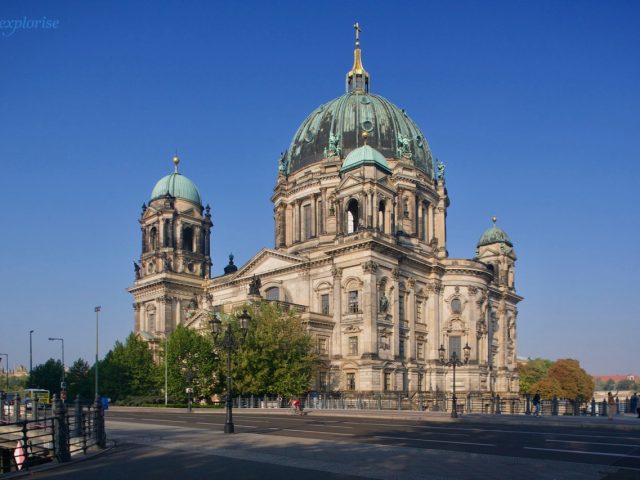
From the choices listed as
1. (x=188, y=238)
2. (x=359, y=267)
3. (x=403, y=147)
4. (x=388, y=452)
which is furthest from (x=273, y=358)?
(x=388, y=452)

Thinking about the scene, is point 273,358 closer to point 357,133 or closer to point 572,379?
point 357,133

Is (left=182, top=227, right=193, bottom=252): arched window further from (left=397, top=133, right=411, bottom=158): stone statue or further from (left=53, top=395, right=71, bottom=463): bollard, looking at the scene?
(left=53, top=395, right=71, bottom=463): bollard

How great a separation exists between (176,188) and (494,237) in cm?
4780

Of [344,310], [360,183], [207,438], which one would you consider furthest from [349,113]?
[207,438]

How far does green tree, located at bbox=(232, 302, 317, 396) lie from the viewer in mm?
56469

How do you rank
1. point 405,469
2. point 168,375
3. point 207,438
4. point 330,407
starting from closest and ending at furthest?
point 405,469 → point 207,438 → point 330,407 → point 168,375

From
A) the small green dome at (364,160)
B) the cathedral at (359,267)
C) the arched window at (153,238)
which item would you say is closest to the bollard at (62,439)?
the cathedral at (359,267)

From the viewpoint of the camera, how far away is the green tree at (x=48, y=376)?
96.1 m

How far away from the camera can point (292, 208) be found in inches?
3319

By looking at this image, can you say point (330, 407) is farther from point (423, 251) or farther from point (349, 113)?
point (349, 113)

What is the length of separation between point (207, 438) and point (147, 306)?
65995 mm

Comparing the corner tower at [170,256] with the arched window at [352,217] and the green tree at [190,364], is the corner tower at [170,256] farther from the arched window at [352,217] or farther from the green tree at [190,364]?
the arched window at [352,217]

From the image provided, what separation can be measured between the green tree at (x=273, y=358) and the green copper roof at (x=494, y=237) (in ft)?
156

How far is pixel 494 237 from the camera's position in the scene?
9756 cm
